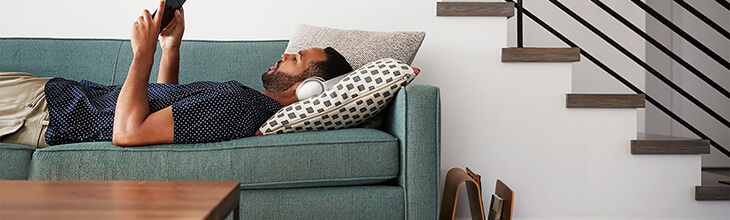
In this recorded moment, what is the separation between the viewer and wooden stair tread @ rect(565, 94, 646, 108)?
7.34ft

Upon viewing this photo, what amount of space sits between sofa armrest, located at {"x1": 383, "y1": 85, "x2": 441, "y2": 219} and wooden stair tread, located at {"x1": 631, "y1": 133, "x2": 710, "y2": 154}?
1.15 meters

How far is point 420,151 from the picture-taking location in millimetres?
1512

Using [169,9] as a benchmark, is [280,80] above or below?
below

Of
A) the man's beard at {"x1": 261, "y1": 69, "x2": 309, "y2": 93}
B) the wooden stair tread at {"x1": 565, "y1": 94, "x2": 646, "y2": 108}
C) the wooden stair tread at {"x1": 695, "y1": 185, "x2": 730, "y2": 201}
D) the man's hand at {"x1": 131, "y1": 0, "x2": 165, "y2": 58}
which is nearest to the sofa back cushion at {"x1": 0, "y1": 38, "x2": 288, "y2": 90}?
the man's beard at {"x1": 261, "y1": 69, "x2": 309, "y2": 93}

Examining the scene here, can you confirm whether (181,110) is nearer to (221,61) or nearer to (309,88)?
(309,88)

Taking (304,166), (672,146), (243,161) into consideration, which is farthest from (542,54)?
(243,161)

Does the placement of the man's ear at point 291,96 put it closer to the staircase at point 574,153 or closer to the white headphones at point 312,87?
the white headphones at point 312,87

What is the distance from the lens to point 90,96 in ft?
5.74

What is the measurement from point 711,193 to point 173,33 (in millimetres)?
2159

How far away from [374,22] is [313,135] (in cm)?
105

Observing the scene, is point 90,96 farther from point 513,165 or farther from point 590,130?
point 590,130

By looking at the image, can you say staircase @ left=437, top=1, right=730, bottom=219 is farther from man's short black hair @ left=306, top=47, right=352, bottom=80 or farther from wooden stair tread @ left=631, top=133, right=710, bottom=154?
man's short black hair @ left=306, top=47, right=352, bottom=80

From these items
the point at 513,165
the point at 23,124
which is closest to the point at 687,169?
the point at 513,165

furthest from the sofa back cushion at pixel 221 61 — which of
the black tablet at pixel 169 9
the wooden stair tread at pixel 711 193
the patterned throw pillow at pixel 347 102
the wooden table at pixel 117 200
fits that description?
the wooden stair tread at pixel 711 193
